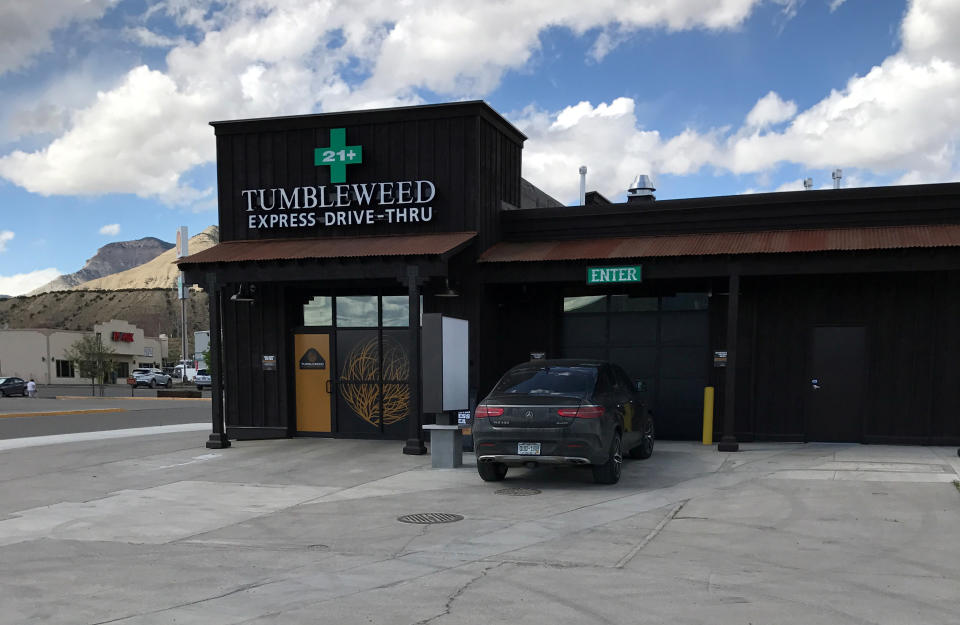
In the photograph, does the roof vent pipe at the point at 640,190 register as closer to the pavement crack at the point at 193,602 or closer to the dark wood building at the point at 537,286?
the dark wood building at the point at 537,286

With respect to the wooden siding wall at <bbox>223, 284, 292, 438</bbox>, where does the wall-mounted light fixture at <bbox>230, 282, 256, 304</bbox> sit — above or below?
above

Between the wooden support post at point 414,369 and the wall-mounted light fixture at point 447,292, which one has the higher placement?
the wall-mounted light fixture at point 447,292

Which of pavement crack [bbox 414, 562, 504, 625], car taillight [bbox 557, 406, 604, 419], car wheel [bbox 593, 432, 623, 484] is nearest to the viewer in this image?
pavement crack [bbox 414, 562, 504, 625]

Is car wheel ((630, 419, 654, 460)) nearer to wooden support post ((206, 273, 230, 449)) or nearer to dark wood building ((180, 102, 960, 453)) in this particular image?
dark wood building ((180, 102, 960, 453))

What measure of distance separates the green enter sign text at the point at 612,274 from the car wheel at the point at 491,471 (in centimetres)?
435

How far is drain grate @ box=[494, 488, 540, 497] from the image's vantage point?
10.5 m

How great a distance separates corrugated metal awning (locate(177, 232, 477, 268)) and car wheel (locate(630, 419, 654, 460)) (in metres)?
4.45

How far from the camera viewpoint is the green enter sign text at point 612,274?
46.5ft

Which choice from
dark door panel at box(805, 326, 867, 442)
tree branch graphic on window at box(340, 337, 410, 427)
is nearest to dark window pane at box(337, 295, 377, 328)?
tree branch graphic on window at box(340, 337, 410, 427)

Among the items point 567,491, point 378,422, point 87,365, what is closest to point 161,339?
point 87,365

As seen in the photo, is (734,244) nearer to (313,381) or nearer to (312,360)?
(312,360)

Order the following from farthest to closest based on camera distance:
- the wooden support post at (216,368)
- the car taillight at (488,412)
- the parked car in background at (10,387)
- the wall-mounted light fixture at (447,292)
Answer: the parked car in background at (10,387) → the wooden support post at (216,368) → the wall-mounted light fixture at (447,292) → the car taillight at (488,412)

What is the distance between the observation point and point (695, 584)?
6.29 meters

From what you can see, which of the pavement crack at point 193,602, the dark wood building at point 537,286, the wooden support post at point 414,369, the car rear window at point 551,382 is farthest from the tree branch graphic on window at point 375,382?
the pavement crack at point 193,602
